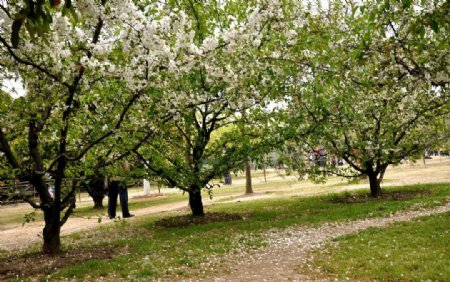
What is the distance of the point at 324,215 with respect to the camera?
17531mm

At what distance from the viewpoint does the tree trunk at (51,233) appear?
12.9 m

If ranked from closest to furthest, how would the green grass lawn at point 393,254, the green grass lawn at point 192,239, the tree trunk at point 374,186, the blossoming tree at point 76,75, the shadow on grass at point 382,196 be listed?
the green grass lawn at point 393,254 → the blossoming tree at point 76,75 → the green grass lawn at point 192,239 → the shadow on grass at point 382,196 → the tree trunk at point 374,186

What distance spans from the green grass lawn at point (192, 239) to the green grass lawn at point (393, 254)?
270 millimetres

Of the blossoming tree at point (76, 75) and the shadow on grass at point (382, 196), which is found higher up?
the blossoming tree at point (76, 75)

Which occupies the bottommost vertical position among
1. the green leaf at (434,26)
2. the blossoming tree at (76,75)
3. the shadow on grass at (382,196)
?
the shadow on grass at (382,196)

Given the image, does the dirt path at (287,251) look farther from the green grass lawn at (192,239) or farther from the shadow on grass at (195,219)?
the shadow on grass at (195,219)

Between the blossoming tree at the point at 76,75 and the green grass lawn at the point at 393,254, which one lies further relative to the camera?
the blossoming tree at the point at 76,75

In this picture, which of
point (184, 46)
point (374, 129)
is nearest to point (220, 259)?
point (184, 46)

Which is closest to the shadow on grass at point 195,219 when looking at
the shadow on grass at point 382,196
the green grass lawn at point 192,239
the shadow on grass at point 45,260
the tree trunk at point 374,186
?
the green grass lawn at point 192,239

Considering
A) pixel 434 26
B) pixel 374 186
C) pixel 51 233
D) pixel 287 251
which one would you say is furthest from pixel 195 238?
pixel 374 186

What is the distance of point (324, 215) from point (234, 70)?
814 cm

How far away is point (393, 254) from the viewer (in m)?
9.82

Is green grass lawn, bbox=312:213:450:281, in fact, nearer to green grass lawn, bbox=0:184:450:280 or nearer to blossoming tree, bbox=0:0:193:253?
green grass lawn, bbox=0:184:450:280

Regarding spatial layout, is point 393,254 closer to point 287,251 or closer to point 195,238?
point 287,251
